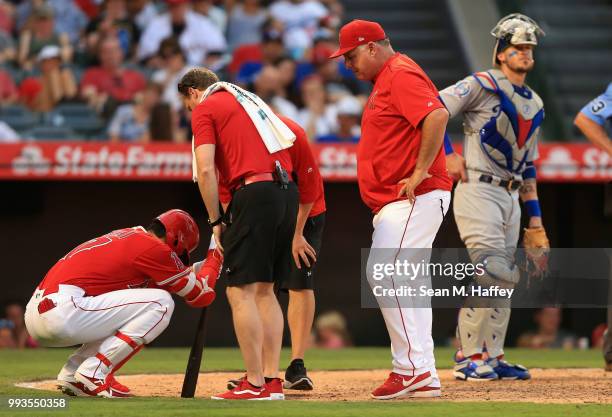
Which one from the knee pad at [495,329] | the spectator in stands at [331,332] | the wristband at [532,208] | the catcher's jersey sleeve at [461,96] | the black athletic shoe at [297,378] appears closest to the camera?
the black athletic shoe at [297,378]

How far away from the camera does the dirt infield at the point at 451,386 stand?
653 cm

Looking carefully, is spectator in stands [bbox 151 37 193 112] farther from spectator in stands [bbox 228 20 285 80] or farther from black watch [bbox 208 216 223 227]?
black watch [bbox 208 216 223 227]

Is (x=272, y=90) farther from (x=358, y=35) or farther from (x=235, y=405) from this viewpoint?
(x=235, y=405)

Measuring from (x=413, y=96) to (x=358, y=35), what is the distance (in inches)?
17.9

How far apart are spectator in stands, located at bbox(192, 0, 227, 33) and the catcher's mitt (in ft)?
23.5

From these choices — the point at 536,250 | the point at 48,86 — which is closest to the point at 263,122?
the point at 536,250

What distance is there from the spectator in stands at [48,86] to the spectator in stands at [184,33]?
3.63 feet

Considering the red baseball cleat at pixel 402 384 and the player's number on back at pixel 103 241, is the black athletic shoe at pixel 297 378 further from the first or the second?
the player's number on back at pixel 103 241

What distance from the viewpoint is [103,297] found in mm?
6363

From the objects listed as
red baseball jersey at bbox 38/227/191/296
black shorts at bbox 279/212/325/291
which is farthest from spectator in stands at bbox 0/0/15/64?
red baseball jersey at bbox 38/227/191/296

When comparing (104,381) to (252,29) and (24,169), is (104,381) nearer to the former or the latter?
(24,169)

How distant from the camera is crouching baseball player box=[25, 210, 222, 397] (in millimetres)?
6289

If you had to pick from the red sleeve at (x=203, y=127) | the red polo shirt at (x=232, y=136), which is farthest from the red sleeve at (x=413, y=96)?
the red sleeve at (x=203, y=127)

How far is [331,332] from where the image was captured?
11836 millimetres
